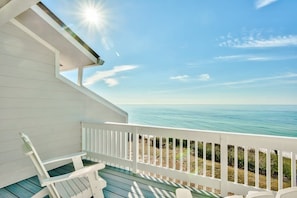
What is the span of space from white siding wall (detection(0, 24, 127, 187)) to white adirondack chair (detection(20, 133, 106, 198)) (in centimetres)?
144

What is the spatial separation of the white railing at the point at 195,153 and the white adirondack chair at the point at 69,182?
148cm

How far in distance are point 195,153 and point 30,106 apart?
10.9 ft

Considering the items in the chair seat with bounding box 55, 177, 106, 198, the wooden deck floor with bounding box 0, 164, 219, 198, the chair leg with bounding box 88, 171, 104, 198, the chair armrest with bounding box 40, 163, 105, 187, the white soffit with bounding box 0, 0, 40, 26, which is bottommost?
the wooden deck floor with bounding box 0, 164, 219, 198

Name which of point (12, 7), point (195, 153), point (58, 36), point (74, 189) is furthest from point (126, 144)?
point (12, 7)

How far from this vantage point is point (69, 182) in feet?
8.18

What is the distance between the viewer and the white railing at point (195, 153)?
2.70 metres

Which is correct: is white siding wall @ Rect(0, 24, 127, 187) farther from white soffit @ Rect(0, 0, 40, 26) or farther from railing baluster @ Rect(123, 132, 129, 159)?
railing baluster @ Rect(123, 132, 129, 159)

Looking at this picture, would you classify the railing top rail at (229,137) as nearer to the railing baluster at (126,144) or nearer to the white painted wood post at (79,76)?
the railing baluster at (126,144)

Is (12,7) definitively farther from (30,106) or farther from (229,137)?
(229,137)

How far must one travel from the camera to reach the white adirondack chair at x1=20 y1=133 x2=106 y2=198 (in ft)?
6.37

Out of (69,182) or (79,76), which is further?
(79,76)

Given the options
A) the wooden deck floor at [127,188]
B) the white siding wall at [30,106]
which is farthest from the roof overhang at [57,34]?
the wooden deck floor at [127,188]

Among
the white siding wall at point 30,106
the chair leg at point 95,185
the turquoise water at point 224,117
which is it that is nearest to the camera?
the chair leg at point 95,185

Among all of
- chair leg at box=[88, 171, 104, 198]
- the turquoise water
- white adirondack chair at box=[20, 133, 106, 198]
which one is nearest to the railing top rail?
white adirondack chair at box=[20, 133, 106, 198]
